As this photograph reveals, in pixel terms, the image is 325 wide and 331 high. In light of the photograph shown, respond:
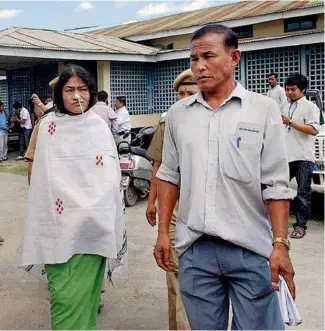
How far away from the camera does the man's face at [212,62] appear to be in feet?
7.00

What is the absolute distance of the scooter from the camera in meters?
7.71

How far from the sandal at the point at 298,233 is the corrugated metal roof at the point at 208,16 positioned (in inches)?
341

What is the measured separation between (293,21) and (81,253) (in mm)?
12736

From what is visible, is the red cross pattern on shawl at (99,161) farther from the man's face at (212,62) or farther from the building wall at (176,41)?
the building wall at (176,41)

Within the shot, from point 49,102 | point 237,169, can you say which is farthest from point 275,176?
point 49,102

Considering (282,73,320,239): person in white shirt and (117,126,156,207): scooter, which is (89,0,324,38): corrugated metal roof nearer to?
(117,126,156,207): scooter

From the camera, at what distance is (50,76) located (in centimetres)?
1608

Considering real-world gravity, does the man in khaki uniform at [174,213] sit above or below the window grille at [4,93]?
below

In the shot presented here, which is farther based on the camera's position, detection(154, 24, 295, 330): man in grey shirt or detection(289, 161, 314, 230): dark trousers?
detection(289, 161, 314, 230): dark trousers

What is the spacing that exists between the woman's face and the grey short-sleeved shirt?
1073mm

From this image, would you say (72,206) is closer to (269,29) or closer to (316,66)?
(316,66)

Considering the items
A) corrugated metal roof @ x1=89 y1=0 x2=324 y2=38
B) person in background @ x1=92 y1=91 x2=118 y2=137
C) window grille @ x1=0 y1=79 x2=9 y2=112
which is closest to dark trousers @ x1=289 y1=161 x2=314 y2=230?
person in background @ x1=92 y1=91 x2=118 y2=137

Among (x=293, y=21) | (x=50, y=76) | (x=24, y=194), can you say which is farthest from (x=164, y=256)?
(x=50, y=76)

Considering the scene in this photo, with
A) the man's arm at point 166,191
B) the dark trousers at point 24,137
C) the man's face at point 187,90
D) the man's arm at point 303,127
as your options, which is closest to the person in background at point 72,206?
the man's face at point 187,90
